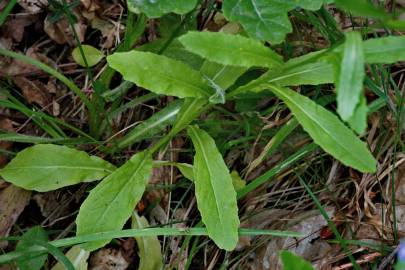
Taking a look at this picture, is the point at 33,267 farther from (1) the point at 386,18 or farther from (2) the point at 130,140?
(1) the point at 386,18

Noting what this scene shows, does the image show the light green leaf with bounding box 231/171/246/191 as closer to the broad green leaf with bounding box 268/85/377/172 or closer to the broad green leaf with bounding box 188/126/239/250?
the broad green leaf with bounding box 188/126/239/250

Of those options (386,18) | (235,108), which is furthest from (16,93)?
(386,18)

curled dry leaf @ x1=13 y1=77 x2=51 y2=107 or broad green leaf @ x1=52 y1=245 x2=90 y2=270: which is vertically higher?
curled dry leaf @ x1=13 y1=77 x2=51 y2=107

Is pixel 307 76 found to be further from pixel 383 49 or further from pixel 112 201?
pixel 112 201

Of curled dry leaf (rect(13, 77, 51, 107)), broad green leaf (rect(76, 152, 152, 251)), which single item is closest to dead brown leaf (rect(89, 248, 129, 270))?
broad green leaf (rect(76, 152, 152, 251))

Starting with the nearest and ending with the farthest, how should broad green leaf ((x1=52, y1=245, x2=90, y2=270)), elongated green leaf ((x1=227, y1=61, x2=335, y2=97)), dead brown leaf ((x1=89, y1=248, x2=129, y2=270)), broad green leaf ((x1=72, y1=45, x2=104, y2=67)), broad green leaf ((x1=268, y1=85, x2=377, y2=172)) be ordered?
broad green leaf ((x1=268, y1=85, x2=377, y2=172)) < elongated green leaf ((x1=227, y1=61, x2=335, y2=97)) < broad green leaf ((x1=52, y1=245, x2=90, y2=270)) < dead brown leaf ((x1=89, y1=248, x2=129, y2=270)) < broad green leaf ((x1=72, y1=45, x2=104, y2=67))

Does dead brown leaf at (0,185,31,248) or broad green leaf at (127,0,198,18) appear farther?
dead brown leaf at (0,185,31,248)

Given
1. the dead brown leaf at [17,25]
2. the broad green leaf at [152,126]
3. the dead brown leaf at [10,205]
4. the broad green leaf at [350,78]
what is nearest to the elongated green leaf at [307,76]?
the broad green leaf at [152,126]

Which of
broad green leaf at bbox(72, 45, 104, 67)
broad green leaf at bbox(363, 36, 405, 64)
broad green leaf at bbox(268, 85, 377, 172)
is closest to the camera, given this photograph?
broad green leaf at bbox(363, 36, 405, 64)
